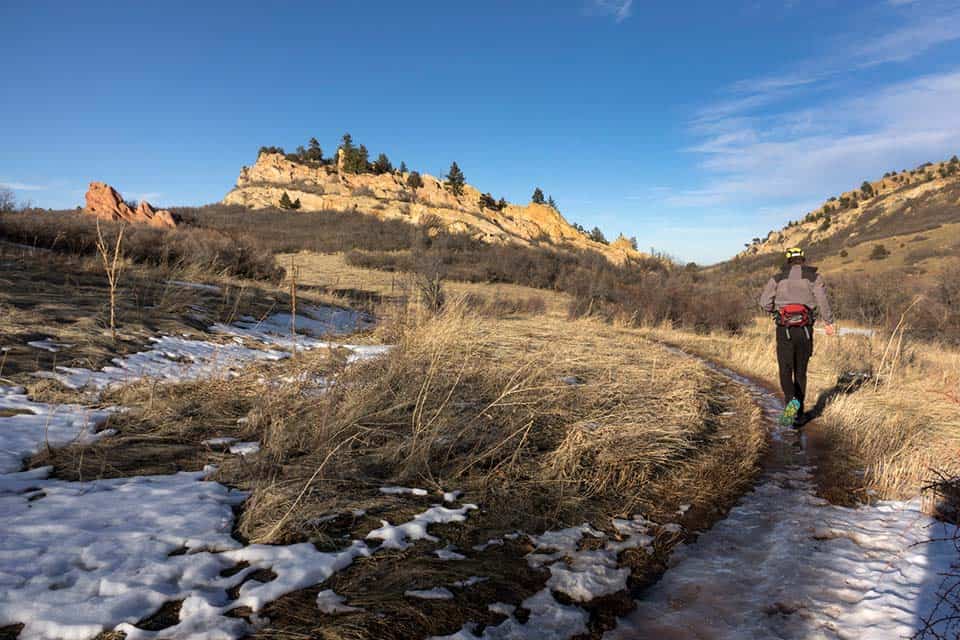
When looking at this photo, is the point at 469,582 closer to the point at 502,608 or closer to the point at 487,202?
the point at 502,608

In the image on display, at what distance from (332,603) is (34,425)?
103 inches

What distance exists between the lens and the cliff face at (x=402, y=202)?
35906 mm

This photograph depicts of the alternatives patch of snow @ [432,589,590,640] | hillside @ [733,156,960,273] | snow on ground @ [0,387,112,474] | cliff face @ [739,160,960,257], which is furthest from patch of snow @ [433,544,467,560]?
cliff face @ [739,160,960,257]

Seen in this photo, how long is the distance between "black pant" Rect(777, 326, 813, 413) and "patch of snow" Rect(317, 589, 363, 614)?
5.37m

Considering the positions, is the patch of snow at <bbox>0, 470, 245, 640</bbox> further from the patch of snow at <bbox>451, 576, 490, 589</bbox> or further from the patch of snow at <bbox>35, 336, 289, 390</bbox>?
the patch of snow at <bbox>35, 336, 289, 390</bbox>

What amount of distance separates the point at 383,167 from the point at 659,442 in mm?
51889

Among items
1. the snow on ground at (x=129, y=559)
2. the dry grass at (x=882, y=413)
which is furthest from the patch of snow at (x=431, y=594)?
the dry grass at (x=882, y=413)

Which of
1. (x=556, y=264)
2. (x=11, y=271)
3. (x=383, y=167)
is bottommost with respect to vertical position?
(x=11, y=271)

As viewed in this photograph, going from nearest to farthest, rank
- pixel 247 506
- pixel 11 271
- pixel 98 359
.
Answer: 1. pixel 247 506
2. pixel 98 359
3. pixel 11 271

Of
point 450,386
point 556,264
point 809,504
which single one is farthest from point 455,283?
point 809,504

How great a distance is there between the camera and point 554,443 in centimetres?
400

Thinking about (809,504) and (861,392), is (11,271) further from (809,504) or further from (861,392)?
(861,392)

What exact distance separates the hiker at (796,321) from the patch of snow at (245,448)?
5256mm

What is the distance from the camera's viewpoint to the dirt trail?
206 cm
